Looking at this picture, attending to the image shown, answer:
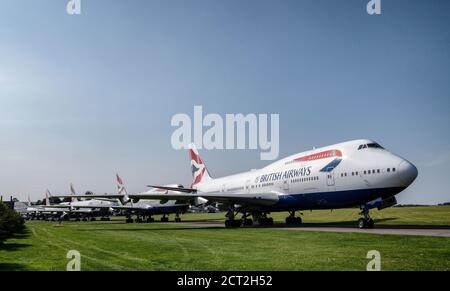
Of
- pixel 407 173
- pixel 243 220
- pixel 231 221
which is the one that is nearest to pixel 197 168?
pixel 243 220

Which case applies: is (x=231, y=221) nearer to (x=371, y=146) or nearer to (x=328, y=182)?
(x=328, y=182)

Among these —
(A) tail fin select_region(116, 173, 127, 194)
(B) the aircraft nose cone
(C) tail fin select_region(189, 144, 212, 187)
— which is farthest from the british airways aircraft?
(A) tail fin select_region(116, 173, 127, 194)

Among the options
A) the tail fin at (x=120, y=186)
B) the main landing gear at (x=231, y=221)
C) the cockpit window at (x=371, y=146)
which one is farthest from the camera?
the tail fin at (x=120, y=186)

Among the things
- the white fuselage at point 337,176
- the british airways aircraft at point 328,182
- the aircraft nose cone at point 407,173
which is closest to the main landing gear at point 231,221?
the british airways aircraft at point 328,182

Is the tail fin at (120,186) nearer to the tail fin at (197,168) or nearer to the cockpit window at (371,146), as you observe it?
the tail fin at (197,168)

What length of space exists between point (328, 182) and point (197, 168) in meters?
28.5

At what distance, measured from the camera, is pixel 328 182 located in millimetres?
26391

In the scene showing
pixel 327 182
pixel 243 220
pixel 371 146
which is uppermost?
pixel 371 146

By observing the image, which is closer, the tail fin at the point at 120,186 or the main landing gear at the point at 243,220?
the main landing gear at the point at 243,220

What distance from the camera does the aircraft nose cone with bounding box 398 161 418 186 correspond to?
22000mm

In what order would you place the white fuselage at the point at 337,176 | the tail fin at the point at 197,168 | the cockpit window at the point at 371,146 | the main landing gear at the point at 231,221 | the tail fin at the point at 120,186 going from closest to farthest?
the white fuselage at the point at 337,176, the cockpit window at the point at 371,146, the main landing gear at the point at 231,221, the tail fin at the point at 197,168, the tail fin at the point at 120,186

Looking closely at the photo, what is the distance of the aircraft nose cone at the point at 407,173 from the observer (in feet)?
72.2

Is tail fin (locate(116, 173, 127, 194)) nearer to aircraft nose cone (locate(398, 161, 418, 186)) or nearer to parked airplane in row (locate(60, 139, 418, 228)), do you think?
parked airplane in row (locate(60, 139, 418, 228))
